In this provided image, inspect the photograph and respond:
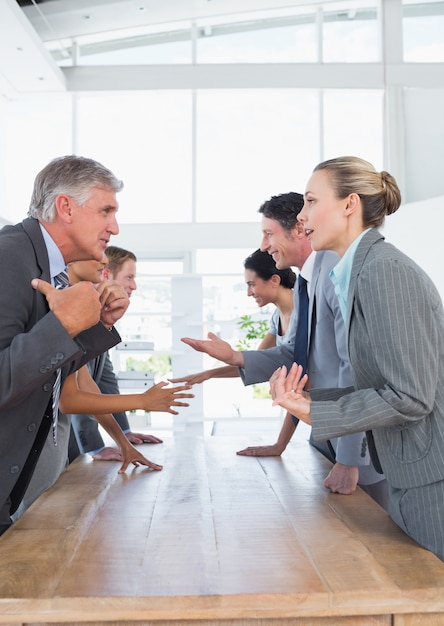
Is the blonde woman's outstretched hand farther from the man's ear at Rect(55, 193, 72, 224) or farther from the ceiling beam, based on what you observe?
the ceiling beam

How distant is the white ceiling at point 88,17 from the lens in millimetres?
8426

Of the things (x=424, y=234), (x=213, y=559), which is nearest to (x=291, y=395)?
(x=213, y=559)

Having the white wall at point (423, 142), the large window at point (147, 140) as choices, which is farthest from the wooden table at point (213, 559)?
the large window at point (147, 140)

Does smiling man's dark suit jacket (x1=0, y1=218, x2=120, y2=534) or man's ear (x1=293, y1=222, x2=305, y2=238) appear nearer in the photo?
smiling man's dark suit jacket (x1=0, y1=218, x2=120, y2=534)

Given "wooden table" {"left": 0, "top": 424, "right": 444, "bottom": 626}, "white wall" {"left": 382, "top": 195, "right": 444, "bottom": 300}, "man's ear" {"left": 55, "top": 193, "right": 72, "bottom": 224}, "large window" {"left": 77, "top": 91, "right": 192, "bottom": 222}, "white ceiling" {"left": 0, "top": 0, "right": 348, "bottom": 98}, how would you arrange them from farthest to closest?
"large window" {"left": 77, "top": 91, "right": 192, "bottom": 222} → "white ceiling" {"left": 0, "top": 0, "right": 348, "bottom": 98} → "white wall" {"left": 382, "top": 195, "right": 444, "bottom": 300} → "man's ear" {"left": 55, "top": 193, "right": 72, "bottom": 224} → "wooden table" {"left": 0, "top": 424, "right": 444, "bottom": 626}

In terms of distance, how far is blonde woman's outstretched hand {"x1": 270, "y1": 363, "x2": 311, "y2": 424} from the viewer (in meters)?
1.63

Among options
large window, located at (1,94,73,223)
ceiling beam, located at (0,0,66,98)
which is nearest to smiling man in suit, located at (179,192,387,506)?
ceiling beam, located at (0,0,66,98)

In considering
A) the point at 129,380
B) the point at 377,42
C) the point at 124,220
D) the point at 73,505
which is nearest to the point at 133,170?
the point at 124,220

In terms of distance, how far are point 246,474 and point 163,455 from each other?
497mm

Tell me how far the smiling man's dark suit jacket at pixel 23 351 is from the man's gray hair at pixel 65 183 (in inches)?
3.9

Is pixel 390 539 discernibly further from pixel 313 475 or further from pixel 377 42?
pixel 377 42

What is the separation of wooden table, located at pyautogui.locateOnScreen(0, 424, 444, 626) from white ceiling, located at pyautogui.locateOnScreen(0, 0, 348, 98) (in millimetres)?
7020

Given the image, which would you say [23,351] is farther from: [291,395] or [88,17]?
[88,17]

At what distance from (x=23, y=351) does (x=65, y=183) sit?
63 cm
